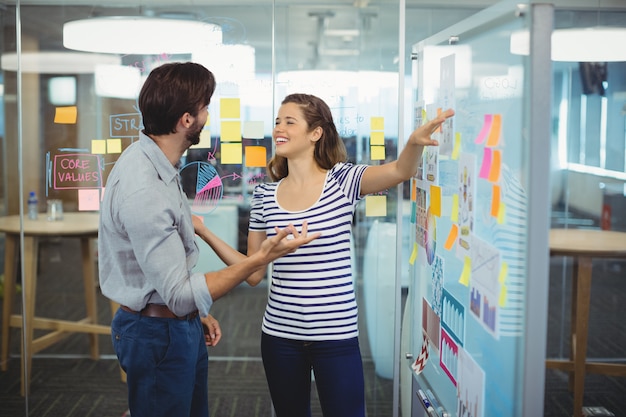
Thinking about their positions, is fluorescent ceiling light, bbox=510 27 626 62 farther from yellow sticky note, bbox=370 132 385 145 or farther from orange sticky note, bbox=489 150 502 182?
orange sticky note, bbox=489 150 502 182

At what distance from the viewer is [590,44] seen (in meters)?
3.89

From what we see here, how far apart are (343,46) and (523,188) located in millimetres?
3708

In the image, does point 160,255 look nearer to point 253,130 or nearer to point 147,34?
point 253,130

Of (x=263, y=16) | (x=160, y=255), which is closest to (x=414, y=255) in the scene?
(x=160, y=255)

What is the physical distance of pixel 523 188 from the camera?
148cm

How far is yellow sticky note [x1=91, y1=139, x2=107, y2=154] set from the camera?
326 cm

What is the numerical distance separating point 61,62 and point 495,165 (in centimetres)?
259

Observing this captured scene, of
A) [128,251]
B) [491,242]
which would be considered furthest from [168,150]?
[491,242]

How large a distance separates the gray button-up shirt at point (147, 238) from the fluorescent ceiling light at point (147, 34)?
1.48 metres

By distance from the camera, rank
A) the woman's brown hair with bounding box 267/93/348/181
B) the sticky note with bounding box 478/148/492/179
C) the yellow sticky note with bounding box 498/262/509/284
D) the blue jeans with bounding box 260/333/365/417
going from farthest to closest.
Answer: the woman's brown hair with bounding box 267/93/348/181 → the blue jeans with bounding box 260/333/365/417 → the sticky note with bounding box 478/148/492/179 → the yellow sticky note with bounding box 498/262/509/284

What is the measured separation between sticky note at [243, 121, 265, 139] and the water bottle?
1178mm

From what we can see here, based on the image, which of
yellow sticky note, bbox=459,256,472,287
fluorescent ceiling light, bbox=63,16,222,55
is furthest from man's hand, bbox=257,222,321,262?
fluorescent ceiling light, bbox=63,16,222,55

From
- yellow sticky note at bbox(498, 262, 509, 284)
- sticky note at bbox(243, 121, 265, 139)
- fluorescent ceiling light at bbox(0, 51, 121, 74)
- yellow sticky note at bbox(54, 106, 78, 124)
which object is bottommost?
yellow sticky note at bbox(498, 262, 509, 284)

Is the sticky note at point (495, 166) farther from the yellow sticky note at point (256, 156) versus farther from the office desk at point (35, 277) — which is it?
the office desk at point (35, 277)
